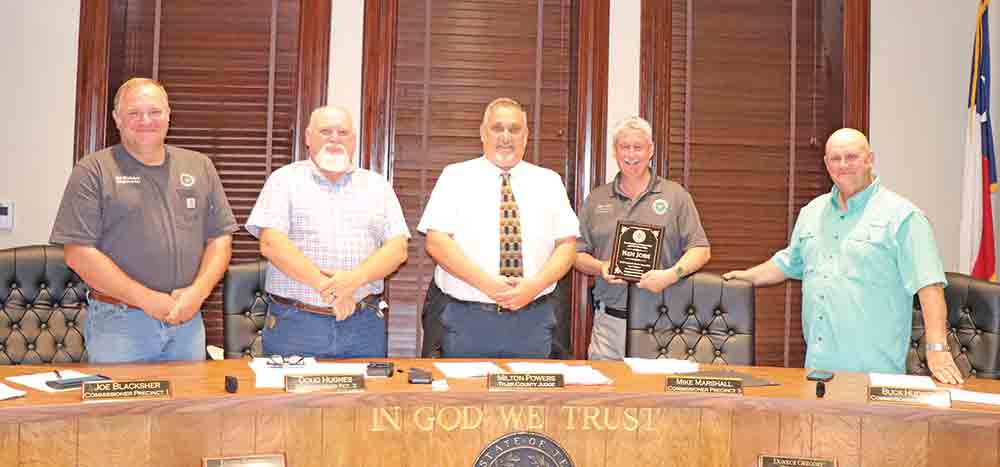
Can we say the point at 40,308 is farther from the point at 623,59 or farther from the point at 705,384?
the point at 623,59

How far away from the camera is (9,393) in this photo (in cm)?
203

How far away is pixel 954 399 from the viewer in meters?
2.38

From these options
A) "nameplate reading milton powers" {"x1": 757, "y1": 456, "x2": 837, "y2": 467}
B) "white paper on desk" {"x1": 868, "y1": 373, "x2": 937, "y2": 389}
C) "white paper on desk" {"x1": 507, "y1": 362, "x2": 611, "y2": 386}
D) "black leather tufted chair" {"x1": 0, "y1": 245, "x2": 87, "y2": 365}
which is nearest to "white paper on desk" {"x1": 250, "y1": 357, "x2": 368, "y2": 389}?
→ "white paper on desk" {"x1": 507, "y1": 362, "x2": 611, "y2": 386}

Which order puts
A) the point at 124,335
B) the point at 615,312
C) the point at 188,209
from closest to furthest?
1. the point at 124,335
2. the point at 188,209
3. the point at 615,312

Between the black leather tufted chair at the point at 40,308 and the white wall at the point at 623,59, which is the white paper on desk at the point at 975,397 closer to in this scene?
the white wall at the point at 623,59

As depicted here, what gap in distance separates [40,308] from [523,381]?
195 centimetres

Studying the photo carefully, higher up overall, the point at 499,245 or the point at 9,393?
the point at 499,245

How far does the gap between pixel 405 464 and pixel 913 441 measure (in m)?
1.38

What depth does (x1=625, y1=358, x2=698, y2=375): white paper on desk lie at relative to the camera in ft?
8.87

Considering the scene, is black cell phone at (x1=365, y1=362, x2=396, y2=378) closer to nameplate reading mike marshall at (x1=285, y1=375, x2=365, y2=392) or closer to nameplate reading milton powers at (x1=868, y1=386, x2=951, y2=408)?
nameplate reading mike marshall at (x1=285, y1=375, x2=365, y2=392)

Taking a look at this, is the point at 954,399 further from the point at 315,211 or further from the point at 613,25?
the point at 613,25

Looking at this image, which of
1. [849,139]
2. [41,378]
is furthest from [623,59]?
[41,378]

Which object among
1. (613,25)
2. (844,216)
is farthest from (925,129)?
(844,216)

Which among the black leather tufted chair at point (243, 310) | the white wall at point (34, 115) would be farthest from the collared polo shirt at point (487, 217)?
the white wall at point (34, 115)
